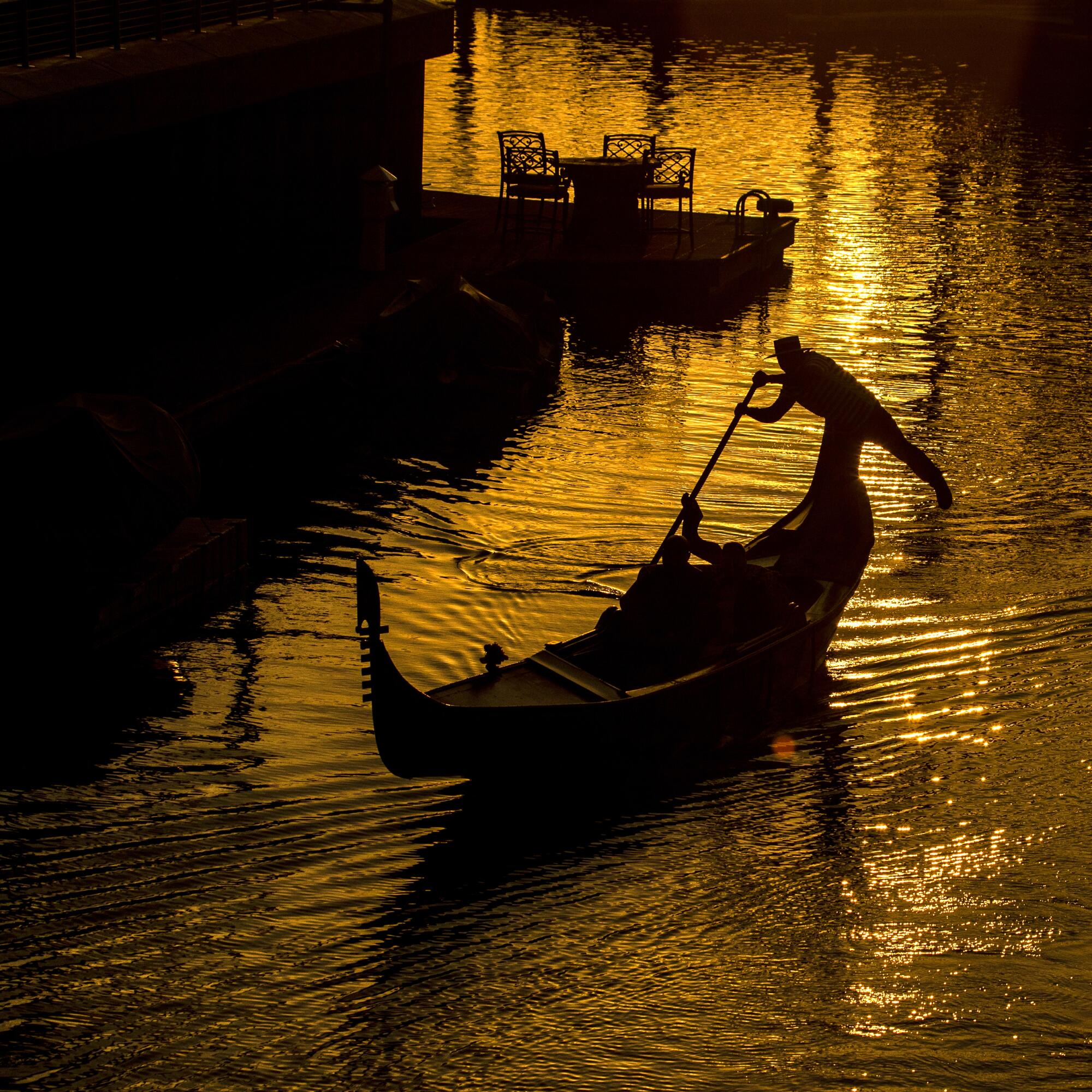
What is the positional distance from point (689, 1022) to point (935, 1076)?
1239 mm

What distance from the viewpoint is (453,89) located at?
47812 millimetres

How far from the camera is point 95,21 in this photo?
17453mm

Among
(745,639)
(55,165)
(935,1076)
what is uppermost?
(55,165)

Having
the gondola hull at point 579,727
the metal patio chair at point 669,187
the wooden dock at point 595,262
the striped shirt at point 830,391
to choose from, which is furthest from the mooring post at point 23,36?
the metal patio chair at point 669,187

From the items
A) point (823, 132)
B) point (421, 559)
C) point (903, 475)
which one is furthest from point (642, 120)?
point (421, 559)

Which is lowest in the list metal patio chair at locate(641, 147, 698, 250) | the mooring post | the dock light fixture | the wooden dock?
the wooden dock

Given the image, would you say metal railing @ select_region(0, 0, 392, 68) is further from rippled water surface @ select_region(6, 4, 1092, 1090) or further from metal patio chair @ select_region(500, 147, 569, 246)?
rippled water surface @ select_region(6, 4, 1092, 1090)

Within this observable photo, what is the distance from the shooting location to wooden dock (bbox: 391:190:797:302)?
23531mm

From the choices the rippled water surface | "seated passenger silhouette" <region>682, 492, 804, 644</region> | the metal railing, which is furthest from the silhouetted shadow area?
the metal railing

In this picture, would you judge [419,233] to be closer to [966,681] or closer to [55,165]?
[55,165]

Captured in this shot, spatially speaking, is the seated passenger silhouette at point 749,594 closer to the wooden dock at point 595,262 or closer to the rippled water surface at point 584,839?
the rippled water surface at point 584,839

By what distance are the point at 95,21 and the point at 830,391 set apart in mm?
9541

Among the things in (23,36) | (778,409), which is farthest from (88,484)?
(23,36)

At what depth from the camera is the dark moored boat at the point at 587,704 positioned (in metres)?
9.23
